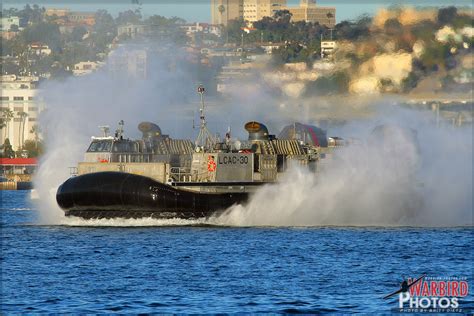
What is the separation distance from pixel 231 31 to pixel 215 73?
3159 centimetres

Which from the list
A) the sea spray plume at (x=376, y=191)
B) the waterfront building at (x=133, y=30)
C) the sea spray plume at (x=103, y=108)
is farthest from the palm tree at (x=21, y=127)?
the sea spray plume at (x=376, y=191)

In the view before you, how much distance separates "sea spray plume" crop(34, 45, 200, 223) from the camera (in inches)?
2714

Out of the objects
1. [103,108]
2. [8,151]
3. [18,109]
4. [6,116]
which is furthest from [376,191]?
[18,109]

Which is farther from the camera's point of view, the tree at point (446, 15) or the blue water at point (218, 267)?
the tree at point (446, 15)

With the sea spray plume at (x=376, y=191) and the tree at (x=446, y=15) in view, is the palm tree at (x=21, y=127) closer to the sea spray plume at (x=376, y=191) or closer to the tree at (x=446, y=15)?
the sea spray plume at (x=376, y=191)

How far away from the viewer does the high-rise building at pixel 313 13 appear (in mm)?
96500

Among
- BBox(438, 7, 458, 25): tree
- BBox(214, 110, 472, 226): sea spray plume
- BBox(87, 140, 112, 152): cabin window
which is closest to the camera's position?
BBox(438, 7, 458, 25): tree

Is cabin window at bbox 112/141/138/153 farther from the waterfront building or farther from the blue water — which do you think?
the waterfront building

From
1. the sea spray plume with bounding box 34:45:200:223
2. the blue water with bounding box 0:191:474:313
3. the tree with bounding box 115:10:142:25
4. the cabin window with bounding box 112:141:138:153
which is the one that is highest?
the tree with bounding box 115:10:142:25

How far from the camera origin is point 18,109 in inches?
7623

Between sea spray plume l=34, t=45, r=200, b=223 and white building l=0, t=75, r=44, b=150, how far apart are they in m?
106

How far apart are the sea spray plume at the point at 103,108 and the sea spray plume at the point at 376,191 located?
1148 centimetres

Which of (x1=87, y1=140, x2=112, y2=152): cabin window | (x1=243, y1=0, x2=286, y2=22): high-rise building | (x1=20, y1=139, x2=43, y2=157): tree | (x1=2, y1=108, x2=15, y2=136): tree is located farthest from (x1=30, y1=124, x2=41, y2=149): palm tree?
(x1=87, y1=140, x2=112, y2=152): cabin window

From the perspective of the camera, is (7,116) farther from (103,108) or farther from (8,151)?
(103,108)
